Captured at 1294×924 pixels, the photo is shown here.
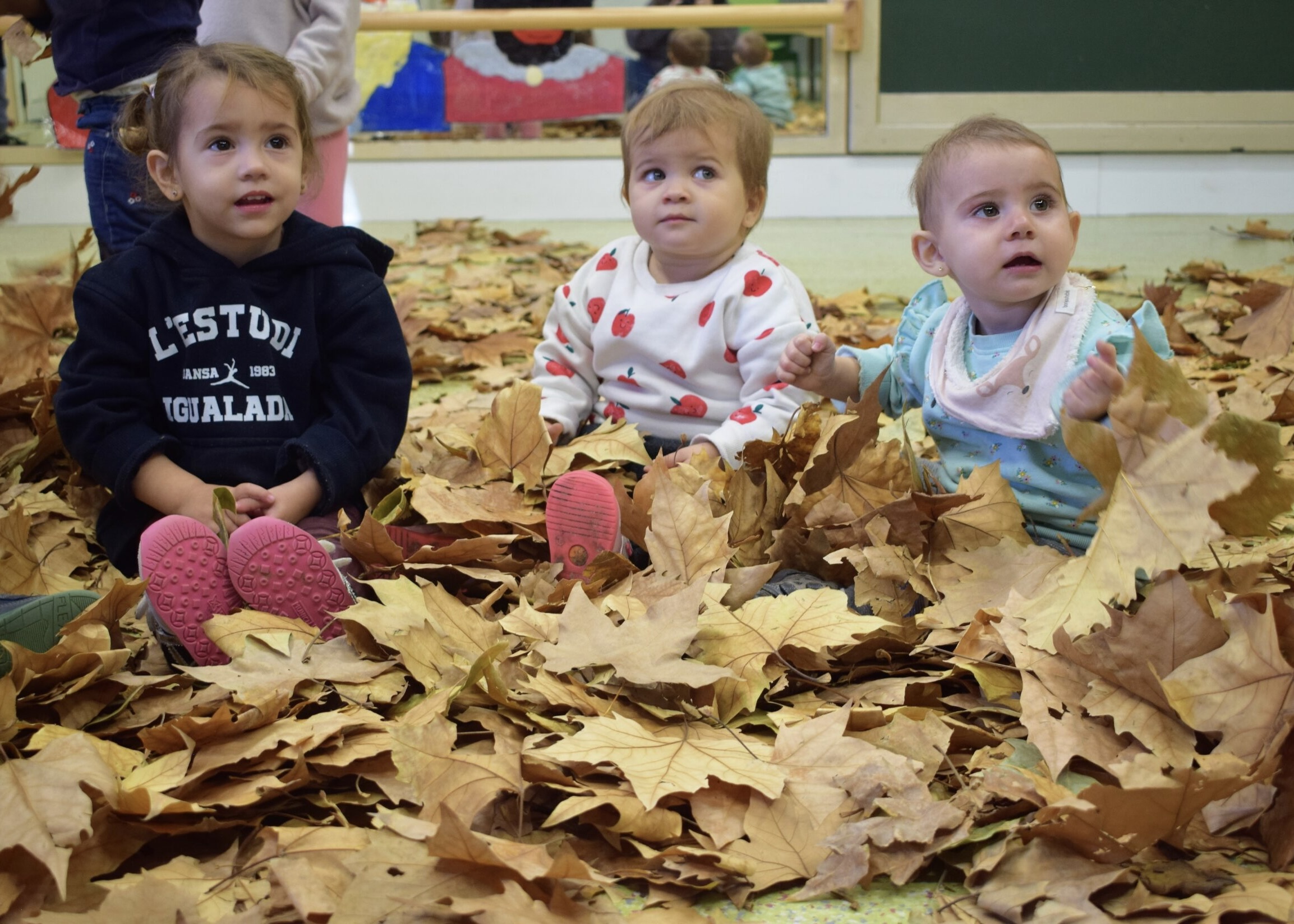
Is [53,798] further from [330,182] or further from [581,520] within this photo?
[330,182]

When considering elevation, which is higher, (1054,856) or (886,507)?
(886,507)

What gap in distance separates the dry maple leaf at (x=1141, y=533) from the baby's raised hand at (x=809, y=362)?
68 cm

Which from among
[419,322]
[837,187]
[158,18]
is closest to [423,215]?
[837,187]

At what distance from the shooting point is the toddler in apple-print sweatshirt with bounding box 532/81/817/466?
7.61 ft

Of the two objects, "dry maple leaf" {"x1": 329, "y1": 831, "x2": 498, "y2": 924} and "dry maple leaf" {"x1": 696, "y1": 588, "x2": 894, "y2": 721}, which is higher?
"dry maple leaf" {"x1": 696, "y1": 588, "x2": 894, "y2": 721}

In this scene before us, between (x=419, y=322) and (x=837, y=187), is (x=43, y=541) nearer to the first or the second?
(x=419, y=322)

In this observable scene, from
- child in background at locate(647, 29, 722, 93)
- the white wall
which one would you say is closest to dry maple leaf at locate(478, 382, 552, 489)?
the white wall

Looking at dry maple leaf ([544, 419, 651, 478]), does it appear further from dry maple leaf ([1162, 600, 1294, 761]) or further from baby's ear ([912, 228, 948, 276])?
dry maple leaf ([1162, 600, 1294, 761])

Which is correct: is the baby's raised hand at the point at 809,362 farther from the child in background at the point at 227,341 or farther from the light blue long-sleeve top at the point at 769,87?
the light blue long-sleeve top at the point at 769,87

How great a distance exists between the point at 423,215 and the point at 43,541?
5.50 meters

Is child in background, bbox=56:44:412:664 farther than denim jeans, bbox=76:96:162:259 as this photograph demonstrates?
No

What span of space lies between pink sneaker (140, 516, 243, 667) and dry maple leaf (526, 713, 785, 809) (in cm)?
57

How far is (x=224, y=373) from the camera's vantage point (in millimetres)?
2027

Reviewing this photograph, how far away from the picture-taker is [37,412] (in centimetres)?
233
